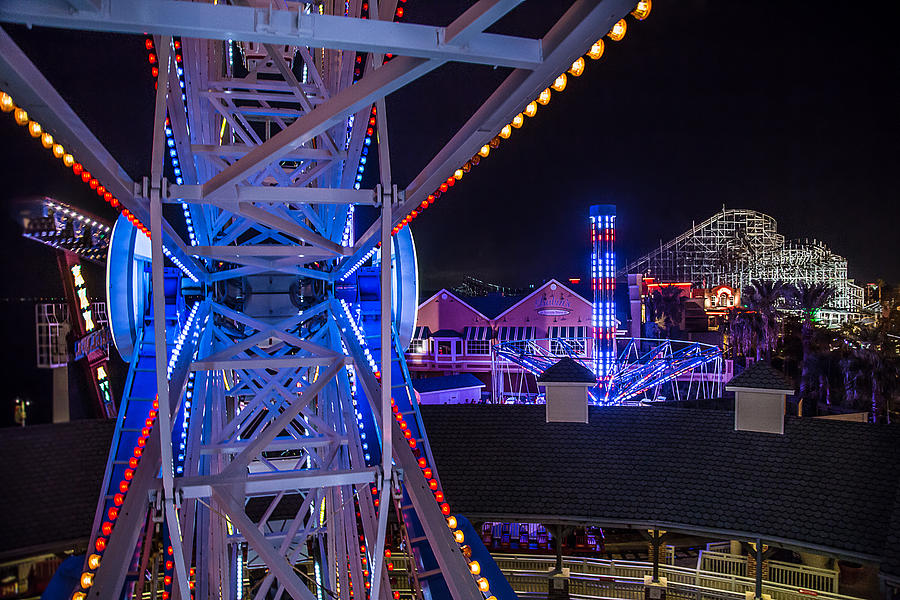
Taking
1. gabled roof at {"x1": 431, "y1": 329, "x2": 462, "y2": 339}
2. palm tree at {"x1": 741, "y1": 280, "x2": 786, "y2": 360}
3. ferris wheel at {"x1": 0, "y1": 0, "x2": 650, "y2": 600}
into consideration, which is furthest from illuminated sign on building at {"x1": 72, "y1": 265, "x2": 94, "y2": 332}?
palm tree at {"x1": 741, "y1": 280, "x2": 786, "y2": 360}

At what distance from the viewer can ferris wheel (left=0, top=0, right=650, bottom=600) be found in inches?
97.0

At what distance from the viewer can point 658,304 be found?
49375 mm

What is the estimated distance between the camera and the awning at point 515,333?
3653 centimetres

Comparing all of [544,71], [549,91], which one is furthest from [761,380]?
[544,71]

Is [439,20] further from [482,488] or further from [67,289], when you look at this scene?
[67,289]

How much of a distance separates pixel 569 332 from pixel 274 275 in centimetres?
3036

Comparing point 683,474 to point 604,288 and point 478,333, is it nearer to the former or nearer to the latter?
point 604,288

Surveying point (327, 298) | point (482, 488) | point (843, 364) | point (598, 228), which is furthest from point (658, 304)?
point (327, 298)

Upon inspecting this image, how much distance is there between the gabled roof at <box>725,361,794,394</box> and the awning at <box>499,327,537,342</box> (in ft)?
81.6

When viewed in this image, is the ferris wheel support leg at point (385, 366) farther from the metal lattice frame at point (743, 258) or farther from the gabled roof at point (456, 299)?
the metal lattice frame at point (743, 258)

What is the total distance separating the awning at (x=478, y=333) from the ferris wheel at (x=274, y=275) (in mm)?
27064

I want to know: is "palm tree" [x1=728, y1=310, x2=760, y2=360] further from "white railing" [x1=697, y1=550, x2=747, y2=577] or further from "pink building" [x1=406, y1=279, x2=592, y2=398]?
"white railing" [x1=697, y1=550, x2=747, y2=577]

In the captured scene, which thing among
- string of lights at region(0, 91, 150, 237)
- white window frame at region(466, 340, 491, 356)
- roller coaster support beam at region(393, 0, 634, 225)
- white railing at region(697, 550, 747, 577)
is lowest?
white railing at region(697, 550, 747, 577)

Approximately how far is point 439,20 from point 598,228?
636 inches
